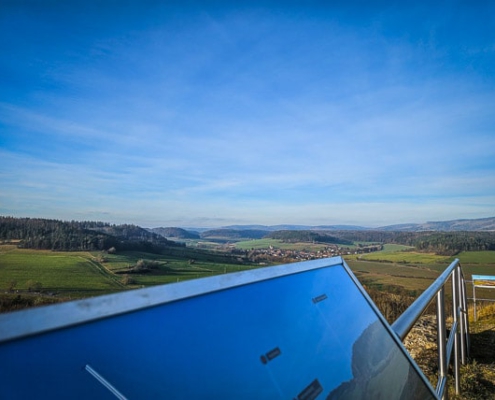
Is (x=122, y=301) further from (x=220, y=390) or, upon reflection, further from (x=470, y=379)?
(x=470, y=379)

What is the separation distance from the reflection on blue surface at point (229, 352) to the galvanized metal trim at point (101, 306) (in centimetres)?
2

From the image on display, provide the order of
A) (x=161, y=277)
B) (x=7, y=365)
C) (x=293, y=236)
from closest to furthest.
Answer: (x=7, y=365)
(x=161, y=277)
(x=293, y=236)

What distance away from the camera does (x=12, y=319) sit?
22.0 inches

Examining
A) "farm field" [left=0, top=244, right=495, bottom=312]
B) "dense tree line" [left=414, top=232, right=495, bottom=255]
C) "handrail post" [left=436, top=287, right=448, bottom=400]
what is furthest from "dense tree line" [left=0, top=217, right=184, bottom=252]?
"dense tree line" [left=414, top=232, right=495, bottom=255]

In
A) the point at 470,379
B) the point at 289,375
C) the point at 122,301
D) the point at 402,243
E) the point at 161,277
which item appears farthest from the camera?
the point at 402,243

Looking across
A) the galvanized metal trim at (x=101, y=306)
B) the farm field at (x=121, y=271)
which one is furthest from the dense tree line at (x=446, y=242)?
the galvanized metal trim at (x=101, y=306)

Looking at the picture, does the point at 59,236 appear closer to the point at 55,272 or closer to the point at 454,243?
the point at 55,272

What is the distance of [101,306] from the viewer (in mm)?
688

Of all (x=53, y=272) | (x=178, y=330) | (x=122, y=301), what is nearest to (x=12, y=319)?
(x=122, y=301)

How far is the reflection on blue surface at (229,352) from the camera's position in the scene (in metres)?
0.60

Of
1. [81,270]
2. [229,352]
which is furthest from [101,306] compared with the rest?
[81,270]

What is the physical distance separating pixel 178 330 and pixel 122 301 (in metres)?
0.15

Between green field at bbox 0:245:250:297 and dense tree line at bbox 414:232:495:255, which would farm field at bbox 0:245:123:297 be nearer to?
green field at bbox 0:245:250:297

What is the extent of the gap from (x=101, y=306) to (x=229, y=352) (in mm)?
352
